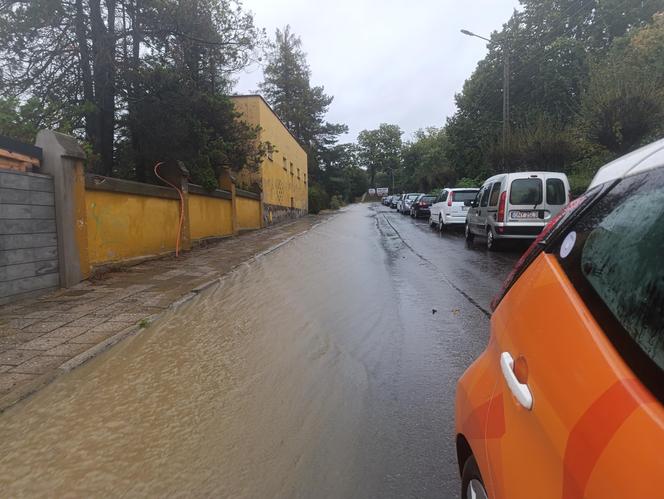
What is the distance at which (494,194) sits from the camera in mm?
Result: 12297

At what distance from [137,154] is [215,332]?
31.9 ft

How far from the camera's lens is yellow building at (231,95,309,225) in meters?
22.8

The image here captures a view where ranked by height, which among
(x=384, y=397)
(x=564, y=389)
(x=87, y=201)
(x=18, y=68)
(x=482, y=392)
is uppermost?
(x=18, y=68)

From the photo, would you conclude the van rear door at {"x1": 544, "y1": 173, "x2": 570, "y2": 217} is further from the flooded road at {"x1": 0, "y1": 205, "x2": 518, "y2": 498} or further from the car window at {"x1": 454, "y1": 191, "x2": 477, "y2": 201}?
the car window at {"x1": 454, "y1": 191, "x2": 477, "y2": 201}

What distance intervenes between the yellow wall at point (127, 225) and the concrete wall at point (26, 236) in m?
0.97

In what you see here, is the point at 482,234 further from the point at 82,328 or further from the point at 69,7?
the point at 69,7

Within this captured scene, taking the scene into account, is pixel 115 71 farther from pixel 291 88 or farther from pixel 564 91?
pixel 291 88

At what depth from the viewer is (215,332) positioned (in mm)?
5523

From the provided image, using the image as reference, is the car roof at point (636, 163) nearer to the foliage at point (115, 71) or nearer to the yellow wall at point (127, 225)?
the yellow wall at point (127, 225)

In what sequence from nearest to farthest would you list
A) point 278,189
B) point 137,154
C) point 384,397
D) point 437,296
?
point 384,397
point 437,296
point 137,154
point 278,189

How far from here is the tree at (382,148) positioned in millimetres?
99312

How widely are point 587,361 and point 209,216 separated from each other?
1454cm

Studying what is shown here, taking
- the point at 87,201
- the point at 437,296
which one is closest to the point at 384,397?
the point at 437,296

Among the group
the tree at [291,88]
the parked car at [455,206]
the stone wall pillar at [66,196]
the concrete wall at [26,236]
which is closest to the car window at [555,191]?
the parked car at [455,206]
